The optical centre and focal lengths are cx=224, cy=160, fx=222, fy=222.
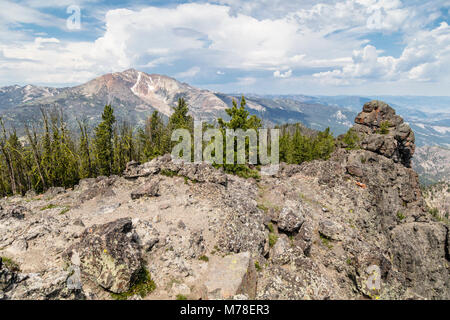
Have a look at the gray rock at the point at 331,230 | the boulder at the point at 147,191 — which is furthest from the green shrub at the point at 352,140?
the boulder at the point at 147,191

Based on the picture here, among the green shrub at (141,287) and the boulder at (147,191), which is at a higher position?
the boulder at (147,191)

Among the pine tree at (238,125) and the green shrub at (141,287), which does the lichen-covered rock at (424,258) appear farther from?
the green shrub at (141,287)

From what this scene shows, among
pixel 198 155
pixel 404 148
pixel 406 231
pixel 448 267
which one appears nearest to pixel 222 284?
pixel 198 155

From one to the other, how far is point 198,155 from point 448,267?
130 feet

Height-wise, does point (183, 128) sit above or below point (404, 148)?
above

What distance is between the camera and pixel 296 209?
25.2 meters

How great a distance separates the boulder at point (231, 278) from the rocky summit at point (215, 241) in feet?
0.23

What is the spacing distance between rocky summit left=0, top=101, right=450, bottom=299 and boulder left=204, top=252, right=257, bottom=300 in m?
0.07

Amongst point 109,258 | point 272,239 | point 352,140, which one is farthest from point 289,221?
point 352,140

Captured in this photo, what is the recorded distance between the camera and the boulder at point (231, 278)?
12915 millimetres

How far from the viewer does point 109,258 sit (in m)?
13.1

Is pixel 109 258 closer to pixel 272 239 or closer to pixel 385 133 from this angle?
pixel 272 239

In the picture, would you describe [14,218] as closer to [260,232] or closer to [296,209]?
[260,232]

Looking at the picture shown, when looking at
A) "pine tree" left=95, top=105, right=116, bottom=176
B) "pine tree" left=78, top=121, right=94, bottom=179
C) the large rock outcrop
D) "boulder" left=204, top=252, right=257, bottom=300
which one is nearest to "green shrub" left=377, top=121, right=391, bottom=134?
the large rock outcrop
